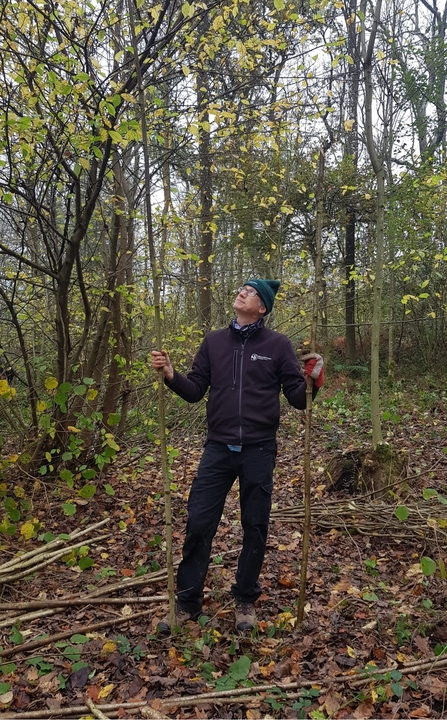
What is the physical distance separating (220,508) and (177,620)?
71 cm

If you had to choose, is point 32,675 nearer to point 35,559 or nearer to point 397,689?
point 35,559

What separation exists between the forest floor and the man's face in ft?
5.16

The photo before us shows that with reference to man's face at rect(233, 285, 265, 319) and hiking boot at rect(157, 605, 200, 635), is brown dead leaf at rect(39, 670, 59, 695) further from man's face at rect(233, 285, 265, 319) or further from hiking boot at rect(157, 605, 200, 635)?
man's face at rect(233, 285, 265, 319)

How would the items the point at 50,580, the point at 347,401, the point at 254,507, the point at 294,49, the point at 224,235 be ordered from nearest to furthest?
the point at 254,507, the point at 50,580, the point at 294,49, the point at 347,401, the point at 224,235

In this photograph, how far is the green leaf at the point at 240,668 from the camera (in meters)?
2.37

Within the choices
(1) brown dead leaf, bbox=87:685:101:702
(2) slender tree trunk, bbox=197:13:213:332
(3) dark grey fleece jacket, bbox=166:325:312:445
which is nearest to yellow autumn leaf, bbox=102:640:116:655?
(1) brown dead leaf, bbox=87:685:101:702

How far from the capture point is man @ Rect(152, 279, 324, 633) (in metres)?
2.77

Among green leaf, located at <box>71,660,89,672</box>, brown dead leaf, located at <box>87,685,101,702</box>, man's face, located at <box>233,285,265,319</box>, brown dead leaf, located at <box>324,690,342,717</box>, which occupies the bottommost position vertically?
brown dead leaf, located at <box>324,690,342,717</box>

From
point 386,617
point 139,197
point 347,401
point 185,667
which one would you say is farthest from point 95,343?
point 347,401

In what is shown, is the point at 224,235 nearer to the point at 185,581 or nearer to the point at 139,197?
→ the point at 139,197

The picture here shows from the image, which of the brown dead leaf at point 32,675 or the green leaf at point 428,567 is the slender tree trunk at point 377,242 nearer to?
the green leaf at point 428,567

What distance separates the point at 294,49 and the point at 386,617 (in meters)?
5.33

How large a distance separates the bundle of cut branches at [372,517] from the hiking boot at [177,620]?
1.71m

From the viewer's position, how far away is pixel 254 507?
278 cm
